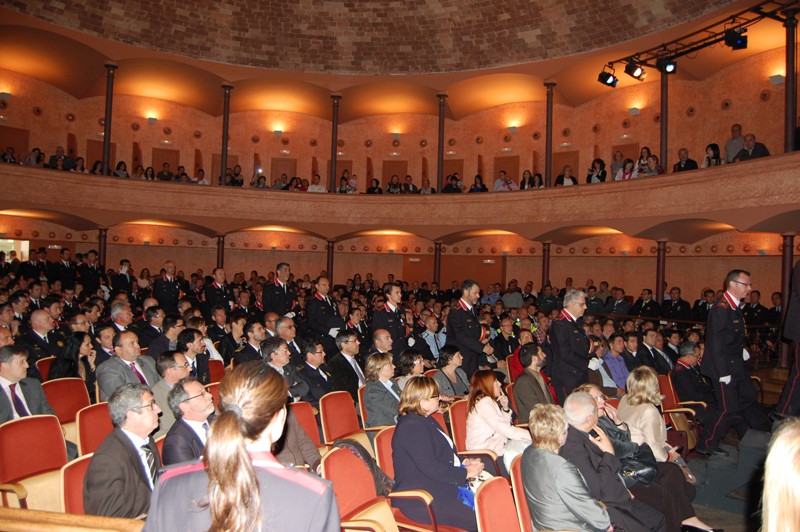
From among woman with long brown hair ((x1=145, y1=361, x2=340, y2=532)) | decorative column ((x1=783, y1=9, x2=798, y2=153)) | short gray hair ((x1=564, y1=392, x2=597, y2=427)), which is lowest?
short gray hair ((x1=564, y1=392, x2=597, y2=427))

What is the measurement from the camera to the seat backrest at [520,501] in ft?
11.1

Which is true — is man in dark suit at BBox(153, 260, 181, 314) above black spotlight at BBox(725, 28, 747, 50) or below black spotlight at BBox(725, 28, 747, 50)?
below

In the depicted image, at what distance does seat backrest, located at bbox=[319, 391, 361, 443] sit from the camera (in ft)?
15.7

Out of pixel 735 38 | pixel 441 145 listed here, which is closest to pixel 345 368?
pixel 735 38

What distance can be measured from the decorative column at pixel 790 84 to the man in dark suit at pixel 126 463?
37.8 feet

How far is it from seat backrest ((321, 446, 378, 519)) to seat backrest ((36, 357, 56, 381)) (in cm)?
362

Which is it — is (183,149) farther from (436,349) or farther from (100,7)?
(436,349)

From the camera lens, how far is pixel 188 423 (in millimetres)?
3590

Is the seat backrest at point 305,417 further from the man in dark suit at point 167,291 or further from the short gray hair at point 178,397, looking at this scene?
the man in dark suit at point 167,291

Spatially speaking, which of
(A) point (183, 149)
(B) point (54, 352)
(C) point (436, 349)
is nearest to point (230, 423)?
(B) point (54, 352)

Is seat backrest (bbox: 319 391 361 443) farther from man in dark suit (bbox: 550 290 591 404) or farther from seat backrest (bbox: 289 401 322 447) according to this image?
man in dark suit (bbox: 550 290 591 404)

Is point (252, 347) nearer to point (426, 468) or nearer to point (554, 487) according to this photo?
point (426, 468)

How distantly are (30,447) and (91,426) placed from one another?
15.5 inches

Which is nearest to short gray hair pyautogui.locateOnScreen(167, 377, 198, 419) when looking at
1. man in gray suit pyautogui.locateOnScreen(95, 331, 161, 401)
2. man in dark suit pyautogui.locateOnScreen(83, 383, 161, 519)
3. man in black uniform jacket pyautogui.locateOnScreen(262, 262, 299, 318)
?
man in dark suit pyautogui.locateOnScreen(83, 383, 161, 519)
